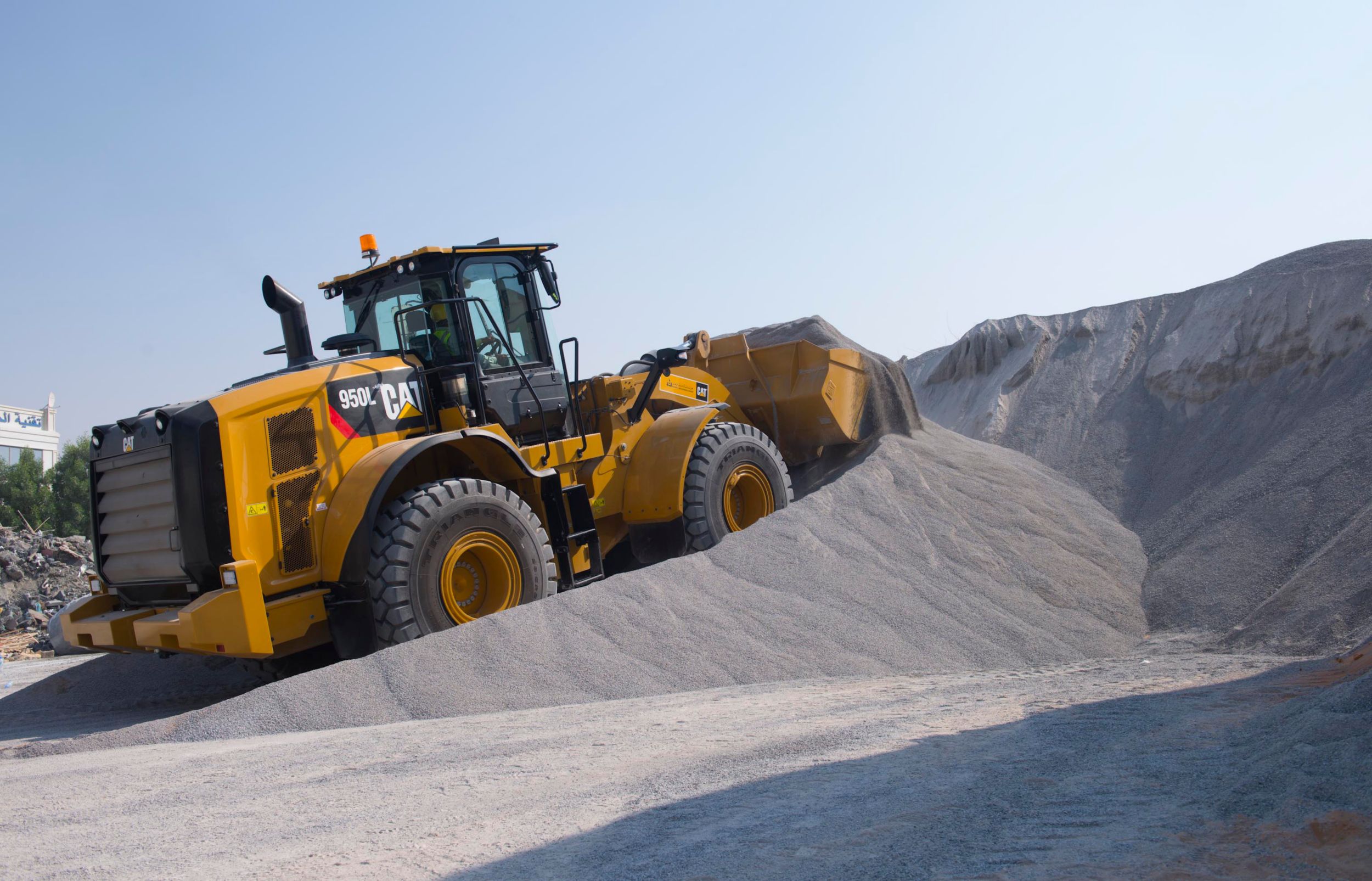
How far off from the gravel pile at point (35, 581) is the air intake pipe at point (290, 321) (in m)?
7.53

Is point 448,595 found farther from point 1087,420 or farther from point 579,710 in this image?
point 1087,420

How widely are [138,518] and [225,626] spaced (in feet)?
4.25

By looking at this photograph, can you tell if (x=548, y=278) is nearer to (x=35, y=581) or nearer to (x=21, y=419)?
(x=35, y=581)

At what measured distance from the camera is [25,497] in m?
27.0

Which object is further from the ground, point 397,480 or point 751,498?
point 397,480

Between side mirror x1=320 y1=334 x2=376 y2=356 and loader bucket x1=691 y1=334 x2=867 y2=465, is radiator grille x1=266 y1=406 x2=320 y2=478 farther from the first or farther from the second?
loader bucket x1=691 y1=334 x2=867 y2=465

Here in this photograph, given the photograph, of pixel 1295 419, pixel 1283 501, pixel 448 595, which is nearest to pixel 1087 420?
pixel 1295 419

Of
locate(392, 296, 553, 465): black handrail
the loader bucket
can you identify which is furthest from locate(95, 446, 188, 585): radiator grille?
the loader bucket

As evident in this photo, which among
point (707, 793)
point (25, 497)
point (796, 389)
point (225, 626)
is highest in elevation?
point (25, 497)

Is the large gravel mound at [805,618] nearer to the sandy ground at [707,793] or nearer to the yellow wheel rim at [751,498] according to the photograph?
the sandy ground at [707,793]

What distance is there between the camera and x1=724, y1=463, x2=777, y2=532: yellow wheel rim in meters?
8.94

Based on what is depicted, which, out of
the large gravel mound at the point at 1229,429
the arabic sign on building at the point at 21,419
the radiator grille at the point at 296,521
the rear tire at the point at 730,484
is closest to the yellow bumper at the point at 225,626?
the radiator grille at the point at 296,521

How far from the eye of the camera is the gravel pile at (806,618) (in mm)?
5461

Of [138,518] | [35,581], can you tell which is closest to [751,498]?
[138,518]
